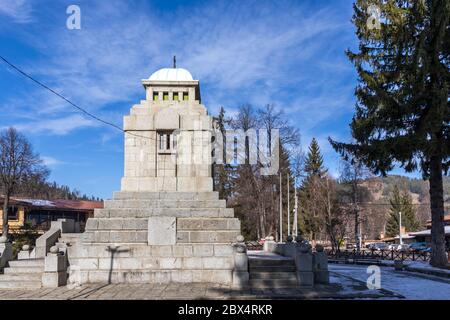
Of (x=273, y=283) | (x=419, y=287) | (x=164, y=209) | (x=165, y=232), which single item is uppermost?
(x=164, y=209)

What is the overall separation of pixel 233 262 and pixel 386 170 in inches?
495

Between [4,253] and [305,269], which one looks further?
[4,253]

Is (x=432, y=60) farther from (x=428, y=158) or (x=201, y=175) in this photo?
(x=201, y=175)

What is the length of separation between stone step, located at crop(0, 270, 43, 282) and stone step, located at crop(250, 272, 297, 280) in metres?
7.08

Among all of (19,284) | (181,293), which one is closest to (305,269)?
(181,293)

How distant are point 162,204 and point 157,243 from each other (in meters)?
1.99

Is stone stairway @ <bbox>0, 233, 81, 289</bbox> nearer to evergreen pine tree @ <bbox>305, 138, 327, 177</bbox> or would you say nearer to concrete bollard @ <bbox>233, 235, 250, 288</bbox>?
concrete bollard @ <bbox>233, 235, 250, 288</bbox>

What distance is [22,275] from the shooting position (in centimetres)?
1363

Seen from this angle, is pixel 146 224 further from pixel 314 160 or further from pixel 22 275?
pixel 314 160

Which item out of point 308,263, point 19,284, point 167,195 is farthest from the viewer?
point 167,195

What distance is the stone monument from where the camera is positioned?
1367cm

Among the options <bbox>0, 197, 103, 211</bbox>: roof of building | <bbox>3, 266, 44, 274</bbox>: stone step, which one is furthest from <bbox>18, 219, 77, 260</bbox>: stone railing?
<bbox>0, 197, 103, 211</bbox>: roof of building

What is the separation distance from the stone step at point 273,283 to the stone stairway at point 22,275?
22.7 feet
